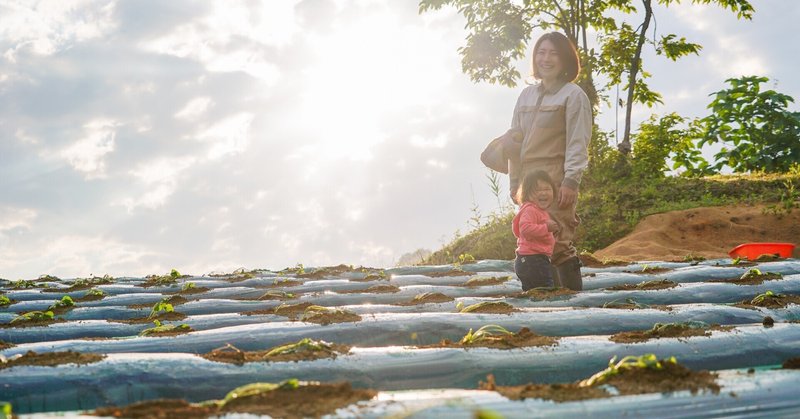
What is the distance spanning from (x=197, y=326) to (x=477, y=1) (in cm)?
1202

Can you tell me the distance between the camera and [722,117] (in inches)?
Answer: 674

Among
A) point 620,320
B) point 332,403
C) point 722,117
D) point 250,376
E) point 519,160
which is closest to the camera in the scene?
point 332,403

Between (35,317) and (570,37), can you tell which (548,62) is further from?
(570,37)

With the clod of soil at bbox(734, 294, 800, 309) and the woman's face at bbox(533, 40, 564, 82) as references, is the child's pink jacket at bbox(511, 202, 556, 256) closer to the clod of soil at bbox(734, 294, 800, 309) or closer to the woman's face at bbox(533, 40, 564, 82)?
the woman's face at bbox(533, 40, 564, 82)

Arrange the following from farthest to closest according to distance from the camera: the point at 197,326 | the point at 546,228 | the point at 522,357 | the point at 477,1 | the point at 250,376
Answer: the point at 477,1 → the point at 546,228 → the point at 197,326 → the point at 522,357 → the point at 250,376

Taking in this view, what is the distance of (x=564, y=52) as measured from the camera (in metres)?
3.93

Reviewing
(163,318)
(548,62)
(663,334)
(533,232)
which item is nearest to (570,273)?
(533,232)

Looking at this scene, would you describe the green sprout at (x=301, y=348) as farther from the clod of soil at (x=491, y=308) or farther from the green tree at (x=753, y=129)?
the green tree at (x=753, y=129)

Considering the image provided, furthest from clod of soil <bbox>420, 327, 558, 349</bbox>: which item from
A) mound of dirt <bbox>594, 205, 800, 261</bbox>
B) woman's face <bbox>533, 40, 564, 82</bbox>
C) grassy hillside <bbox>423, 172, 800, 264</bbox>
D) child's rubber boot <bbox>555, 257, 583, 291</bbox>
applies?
grassy hillside <bbox>423, 172, 800, 264</bbox>

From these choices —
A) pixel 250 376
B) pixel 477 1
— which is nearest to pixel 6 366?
pixel 250 376

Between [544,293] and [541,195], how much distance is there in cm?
57

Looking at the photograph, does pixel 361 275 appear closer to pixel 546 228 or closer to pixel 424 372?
pixel 546 228

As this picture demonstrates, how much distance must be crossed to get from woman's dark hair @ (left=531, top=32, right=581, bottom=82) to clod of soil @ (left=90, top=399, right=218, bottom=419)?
123 inches

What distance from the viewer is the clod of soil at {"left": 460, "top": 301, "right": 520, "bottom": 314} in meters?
3.11
